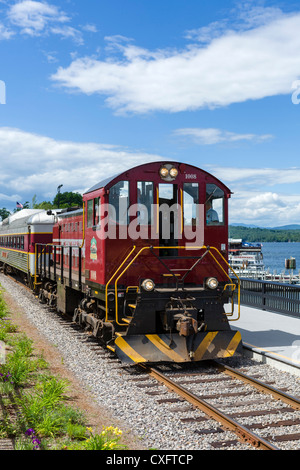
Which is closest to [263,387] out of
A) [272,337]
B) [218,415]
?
[218,415]

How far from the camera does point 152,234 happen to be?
31.4 feet

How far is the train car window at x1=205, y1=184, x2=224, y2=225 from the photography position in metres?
10.1

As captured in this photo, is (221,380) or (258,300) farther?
(258,300)

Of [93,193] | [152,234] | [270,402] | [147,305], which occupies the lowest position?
[270,402]

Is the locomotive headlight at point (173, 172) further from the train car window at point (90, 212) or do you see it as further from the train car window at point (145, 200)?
the train car window at point (90, 212)

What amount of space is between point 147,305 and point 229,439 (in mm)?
3514

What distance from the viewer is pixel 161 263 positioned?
9539 millimetres

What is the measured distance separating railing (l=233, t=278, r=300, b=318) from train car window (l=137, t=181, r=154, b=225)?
614cm

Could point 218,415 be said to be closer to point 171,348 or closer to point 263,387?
point 263,387

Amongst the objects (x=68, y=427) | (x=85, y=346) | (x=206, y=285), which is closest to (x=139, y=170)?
(x=206, y=285)

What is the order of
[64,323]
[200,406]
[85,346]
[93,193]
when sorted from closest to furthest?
[200,406] < [93,193] < [85,346] < [64,323]

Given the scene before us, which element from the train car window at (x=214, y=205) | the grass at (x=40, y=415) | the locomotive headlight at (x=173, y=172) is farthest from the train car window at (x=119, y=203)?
the grass at (x=40, y=415)

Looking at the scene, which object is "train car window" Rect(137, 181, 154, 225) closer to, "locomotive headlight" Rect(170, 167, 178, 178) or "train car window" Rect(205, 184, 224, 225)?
"locomotive headlight" Rect(170, 167, 178, 178)

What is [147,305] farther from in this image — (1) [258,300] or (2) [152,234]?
(1) [258,300]
